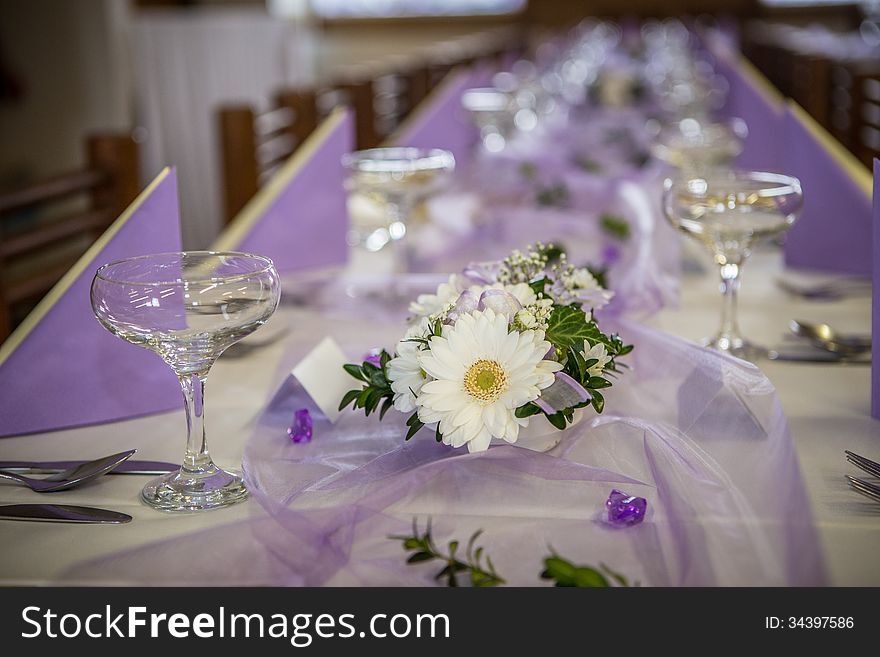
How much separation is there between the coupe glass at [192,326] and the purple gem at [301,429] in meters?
0.08

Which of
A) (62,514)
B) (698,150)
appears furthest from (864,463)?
(698,150)

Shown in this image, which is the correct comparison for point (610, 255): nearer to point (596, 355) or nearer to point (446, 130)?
point (596, 355)

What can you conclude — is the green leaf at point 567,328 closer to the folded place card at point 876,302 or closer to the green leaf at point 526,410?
the green leaf at point 526,410

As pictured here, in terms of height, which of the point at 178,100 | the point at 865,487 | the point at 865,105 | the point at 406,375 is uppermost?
the point at 406,375

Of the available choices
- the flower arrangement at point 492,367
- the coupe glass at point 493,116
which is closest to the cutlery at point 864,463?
the flower arrangement at point 492,367

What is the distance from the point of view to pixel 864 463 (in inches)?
36.9

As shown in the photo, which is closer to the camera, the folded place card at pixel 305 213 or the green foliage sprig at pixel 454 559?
the green foliage sprig at pixel 454 559

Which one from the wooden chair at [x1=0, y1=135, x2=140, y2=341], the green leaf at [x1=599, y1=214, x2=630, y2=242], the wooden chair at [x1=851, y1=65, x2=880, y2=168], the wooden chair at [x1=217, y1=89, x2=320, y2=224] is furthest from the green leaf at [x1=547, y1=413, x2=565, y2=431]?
the wooden chair at [x1=851, y1=65, x2=880, y2=168]

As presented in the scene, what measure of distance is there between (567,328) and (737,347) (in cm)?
45

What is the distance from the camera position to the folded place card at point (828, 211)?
166 cm

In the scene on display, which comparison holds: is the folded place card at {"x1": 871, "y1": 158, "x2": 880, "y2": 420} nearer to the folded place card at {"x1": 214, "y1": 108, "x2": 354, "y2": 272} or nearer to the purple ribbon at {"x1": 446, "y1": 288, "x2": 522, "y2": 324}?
the purple ribbon at {"x1": 446, "y1": 288, "x2": 522, "y2": 324}

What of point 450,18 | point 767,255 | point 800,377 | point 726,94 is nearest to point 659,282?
point 800,377
